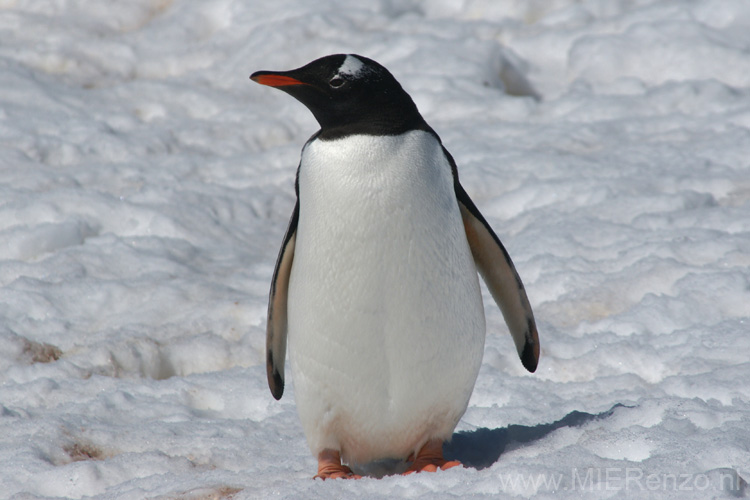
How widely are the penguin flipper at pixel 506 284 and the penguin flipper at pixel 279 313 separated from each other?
24.0 inches

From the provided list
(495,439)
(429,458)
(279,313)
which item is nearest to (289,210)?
(279,313)

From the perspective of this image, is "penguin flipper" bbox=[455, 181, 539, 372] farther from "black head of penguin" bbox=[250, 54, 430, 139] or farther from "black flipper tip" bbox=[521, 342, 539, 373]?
"black head of penguin" bbox=[250, 54, 430, 139]

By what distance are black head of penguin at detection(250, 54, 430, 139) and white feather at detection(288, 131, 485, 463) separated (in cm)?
5

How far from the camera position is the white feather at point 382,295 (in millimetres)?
2371

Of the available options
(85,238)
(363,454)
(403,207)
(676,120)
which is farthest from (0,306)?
(676,120)

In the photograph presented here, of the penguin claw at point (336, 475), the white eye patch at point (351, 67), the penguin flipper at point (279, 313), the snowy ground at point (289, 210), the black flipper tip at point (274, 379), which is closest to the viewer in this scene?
the white eye patch at point (351, 67)

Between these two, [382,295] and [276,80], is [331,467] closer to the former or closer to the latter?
[382,295]

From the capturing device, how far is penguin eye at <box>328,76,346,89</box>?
2.34 m

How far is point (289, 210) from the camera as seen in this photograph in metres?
5.39

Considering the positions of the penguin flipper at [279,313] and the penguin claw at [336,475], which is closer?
the penguin claw at [336,475]

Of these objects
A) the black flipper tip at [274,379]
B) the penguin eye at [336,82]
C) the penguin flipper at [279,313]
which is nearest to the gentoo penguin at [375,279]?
the penguin eye at [336,82]

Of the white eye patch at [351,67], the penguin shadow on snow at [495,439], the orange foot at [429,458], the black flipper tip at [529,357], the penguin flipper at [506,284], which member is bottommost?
the penguin shadow on snow at [495,439]

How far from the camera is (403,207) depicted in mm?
2371

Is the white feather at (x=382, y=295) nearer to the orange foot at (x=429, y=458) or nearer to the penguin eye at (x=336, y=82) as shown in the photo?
the orange foot at (x=429, y=458)
